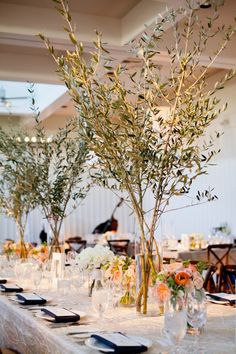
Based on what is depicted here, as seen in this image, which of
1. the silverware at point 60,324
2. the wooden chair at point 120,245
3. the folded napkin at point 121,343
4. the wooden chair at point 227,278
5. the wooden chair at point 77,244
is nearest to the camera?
the folded napkin at point 121,343

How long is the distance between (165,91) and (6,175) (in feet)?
9.37

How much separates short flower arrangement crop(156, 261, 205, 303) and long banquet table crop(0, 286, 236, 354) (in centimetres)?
19

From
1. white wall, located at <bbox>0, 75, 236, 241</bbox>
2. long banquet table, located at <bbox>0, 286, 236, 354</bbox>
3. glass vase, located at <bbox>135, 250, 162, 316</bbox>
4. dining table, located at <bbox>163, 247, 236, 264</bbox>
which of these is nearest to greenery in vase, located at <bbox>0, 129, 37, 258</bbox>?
long banquet table, located at <bbox>0, 286, 236, 354</bbox>

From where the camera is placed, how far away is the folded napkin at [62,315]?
2.81m

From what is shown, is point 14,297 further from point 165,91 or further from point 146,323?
point 165,91

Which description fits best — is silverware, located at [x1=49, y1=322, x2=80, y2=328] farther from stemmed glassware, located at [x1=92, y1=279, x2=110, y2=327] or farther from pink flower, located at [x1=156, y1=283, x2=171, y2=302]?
pink flower, located at [x1=156, y1=283, x2=171, y2=302]

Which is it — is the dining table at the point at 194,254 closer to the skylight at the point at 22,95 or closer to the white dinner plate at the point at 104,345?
the skylight at the point at 22,95

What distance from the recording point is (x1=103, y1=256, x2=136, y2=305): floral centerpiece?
3156mm

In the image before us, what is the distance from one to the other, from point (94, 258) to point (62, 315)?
680 millimetres

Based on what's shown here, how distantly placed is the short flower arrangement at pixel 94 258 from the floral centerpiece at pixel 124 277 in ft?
0.51

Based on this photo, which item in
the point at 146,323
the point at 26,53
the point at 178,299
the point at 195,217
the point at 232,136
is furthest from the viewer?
the point at 195,217

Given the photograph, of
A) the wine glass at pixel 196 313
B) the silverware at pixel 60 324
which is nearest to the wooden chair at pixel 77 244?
the silverware at pixel 60 324

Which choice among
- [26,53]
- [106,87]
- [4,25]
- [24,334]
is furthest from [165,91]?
[26,53]

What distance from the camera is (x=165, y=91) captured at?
2.87 meters
